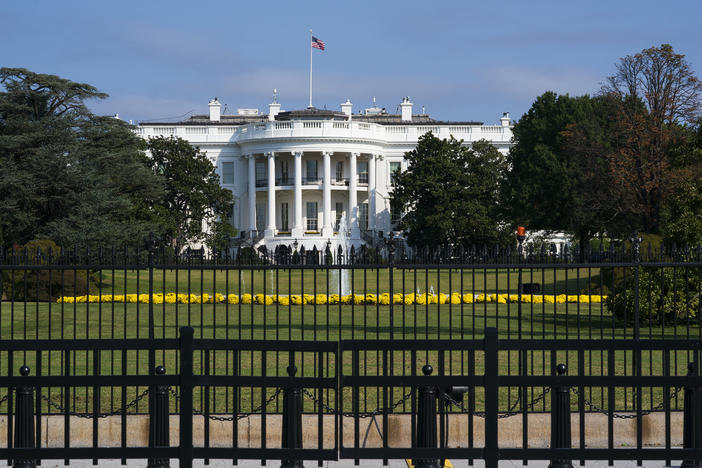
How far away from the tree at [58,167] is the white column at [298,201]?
28363 millimetres

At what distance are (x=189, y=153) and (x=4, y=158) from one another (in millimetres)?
17702

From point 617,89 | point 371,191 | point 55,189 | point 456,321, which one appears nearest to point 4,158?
point 55,189

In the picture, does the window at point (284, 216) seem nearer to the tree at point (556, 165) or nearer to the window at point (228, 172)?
the window at point (228, 172)

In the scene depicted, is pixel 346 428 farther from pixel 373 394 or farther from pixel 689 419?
pixel 689 419

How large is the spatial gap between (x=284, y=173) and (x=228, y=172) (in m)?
4.89

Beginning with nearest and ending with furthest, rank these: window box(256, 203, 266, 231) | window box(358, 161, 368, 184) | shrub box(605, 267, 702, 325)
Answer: shrub box(605, 267, 702, 325)
window box(256, 203, 266, 231)
window box(358, 161, 368, 184)

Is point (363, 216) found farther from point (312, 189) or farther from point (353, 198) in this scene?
point (312, 189)

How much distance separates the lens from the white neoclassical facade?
69438mm

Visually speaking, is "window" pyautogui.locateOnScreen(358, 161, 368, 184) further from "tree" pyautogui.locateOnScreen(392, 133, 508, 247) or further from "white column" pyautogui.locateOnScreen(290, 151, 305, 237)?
"tree" pyautogui.locateOnScreen(392, 133, 508, 247)

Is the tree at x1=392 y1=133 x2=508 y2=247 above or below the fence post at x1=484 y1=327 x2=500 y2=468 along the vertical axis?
above

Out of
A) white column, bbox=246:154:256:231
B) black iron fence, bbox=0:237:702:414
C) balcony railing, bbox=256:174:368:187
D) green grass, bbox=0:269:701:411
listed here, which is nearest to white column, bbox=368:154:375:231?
balcony railing, bbox=256:174:368:187

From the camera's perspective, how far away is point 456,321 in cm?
2062

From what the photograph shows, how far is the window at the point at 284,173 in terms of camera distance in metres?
72.5

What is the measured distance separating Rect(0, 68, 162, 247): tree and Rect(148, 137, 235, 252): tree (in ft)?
39.3
